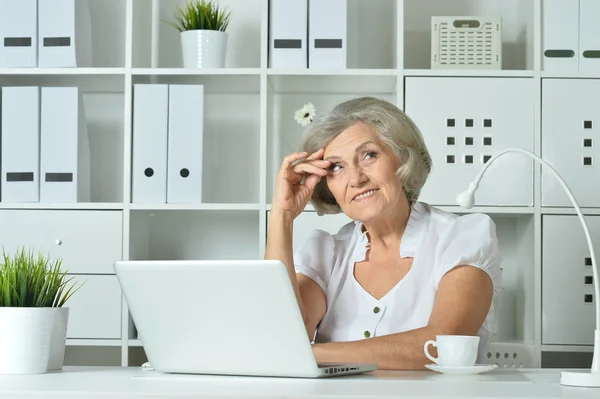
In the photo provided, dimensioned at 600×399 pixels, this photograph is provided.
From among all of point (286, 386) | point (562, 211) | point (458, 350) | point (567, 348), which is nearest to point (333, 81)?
point (562, 211)

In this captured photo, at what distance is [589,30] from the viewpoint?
118 inches

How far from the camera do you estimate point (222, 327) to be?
1.39m

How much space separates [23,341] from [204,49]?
180 cm

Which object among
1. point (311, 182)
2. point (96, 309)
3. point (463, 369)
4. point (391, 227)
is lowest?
point (96, 309)

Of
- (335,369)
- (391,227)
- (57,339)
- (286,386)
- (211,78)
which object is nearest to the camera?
(286,386)

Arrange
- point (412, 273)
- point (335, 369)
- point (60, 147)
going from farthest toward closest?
1. point (60, 147)
2. point (412, 273)
3. point (335, 369)

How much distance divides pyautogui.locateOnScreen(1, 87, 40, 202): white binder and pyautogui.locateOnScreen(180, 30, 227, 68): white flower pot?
56cm

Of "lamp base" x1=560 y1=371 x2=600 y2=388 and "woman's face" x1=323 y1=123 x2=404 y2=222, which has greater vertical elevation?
"woman's face" x1=323 y1=123 x2=404 y2=222

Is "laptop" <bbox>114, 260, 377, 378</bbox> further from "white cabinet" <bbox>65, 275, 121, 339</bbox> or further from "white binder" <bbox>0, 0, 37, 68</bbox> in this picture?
"white binder" <bbox>0, 0, 37, 68</bbox>

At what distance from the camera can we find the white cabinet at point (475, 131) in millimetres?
3006

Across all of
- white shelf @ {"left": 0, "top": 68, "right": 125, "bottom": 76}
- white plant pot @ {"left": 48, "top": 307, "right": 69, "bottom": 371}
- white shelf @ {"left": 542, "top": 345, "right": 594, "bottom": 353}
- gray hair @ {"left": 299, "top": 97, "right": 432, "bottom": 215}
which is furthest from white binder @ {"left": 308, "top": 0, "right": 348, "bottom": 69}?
white plant pot @ {"left": 48, "top": 307, "right": 69, "bottom": 371}

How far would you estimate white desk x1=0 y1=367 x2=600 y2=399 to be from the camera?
1211mm

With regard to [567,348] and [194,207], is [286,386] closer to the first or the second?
[194,207]

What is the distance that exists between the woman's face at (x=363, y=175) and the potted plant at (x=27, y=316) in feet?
2.75
